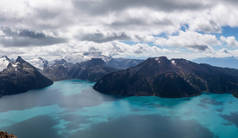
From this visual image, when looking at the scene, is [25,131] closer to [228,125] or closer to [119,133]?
[119,133]

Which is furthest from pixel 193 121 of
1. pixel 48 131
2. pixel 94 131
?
pixel 48 131

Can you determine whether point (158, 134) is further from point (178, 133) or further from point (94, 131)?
point (94, 131)

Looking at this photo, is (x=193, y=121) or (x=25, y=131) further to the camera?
(x=193, y=121)

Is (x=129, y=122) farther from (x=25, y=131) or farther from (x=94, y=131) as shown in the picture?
(x=25, y=131)

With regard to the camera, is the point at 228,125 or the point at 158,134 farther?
the point at 228,125

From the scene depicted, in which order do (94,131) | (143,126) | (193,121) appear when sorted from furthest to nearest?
(193,121)
(143,126)
(94,131)

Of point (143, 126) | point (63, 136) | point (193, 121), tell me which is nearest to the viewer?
point (63, 136)

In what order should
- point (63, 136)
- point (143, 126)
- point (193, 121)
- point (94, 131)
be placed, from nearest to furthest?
point (63, 136), point (94, 131), point (143, 126), point (193, 121)

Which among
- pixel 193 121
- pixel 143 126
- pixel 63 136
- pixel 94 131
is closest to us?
pixel 63 136

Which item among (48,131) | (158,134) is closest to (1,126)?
(48,131)
